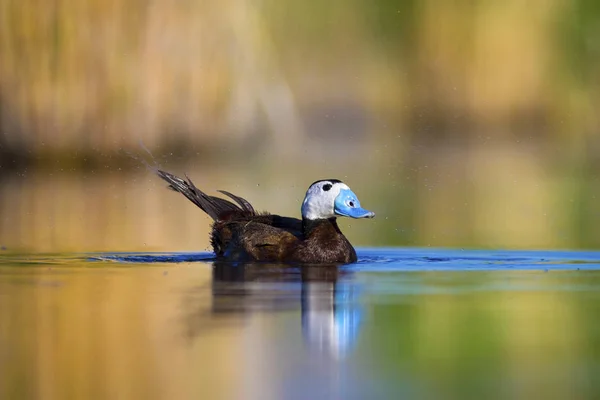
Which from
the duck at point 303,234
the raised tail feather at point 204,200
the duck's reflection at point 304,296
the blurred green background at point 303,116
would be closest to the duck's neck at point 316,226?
the duck at point 303,234

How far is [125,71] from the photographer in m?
Answer: 24.5

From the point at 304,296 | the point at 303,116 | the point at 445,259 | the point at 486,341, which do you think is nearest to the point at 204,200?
the point at 445,259

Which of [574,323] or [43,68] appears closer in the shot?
[574,323]

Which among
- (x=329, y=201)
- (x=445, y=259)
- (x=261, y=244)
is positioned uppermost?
(x=329, y=201)

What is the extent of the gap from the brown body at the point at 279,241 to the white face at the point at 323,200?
5 centimetres

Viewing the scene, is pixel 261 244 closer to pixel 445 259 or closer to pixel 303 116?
pixel 445 259

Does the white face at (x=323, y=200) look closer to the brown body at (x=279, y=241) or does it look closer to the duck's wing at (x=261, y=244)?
the brown body at (x=279, y=241)

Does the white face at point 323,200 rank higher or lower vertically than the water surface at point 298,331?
higher

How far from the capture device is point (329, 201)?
32.7 ft

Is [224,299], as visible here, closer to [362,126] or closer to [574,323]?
[574,323]

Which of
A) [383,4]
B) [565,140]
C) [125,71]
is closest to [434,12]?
[383,4]

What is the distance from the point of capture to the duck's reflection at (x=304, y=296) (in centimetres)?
649

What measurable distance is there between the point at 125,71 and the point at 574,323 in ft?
60.6

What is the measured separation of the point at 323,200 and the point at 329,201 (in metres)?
0.04
